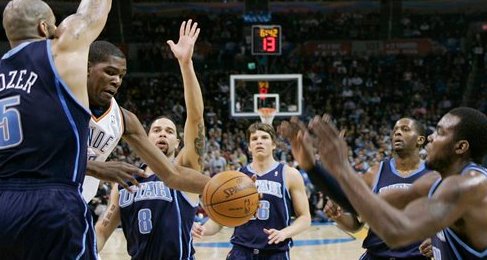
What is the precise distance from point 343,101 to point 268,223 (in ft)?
53.5

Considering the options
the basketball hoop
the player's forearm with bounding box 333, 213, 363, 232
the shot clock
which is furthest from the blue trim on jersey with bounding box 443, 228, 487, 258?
the shot clock

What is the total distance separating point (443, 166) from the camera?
314 centimetres

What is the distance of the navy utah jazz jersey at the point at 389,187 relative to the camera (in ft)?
18.6

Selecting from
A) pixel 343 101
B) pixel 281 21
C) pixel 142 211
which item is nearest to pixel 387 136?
pixel 343 101

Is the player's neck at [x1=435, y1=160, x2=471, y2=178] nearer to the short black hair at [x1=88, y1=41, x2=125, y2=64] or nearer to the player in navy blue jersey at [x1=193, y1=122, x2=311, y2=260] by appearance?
the short black hair at [x1=88, y1=41, x2=125, y2=64]

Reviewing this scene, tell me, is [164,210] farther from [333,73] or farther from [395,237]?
[333,73]

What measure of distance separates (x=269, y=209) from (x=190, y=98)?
2.03 meters

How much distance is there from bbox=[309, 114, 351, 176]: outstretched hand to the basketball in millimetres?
1913

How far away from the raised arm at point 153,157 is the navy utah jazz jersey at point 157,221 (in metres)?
0.84

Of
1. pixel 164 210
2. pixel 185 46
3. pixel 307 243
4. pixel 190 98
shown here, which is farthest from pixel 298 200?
pixel 307 243

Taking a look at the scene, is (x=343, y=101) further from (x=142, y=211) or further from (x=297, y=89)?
(x=142, y=211)

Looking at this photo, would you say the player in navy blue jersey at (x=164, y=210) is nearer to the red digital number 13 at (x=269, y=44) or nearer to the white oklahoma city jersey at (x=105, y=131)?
the white oklahoma city jersey at (x=105, y=131)

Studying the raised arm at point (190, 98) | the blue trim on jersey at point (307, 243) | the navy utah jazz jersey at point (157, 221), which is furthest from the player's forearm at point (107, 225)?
the blue trim on jersey at point (307, 243)

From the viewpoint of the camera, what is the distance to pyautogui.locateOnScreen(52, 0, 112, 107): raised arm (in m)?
3.02
